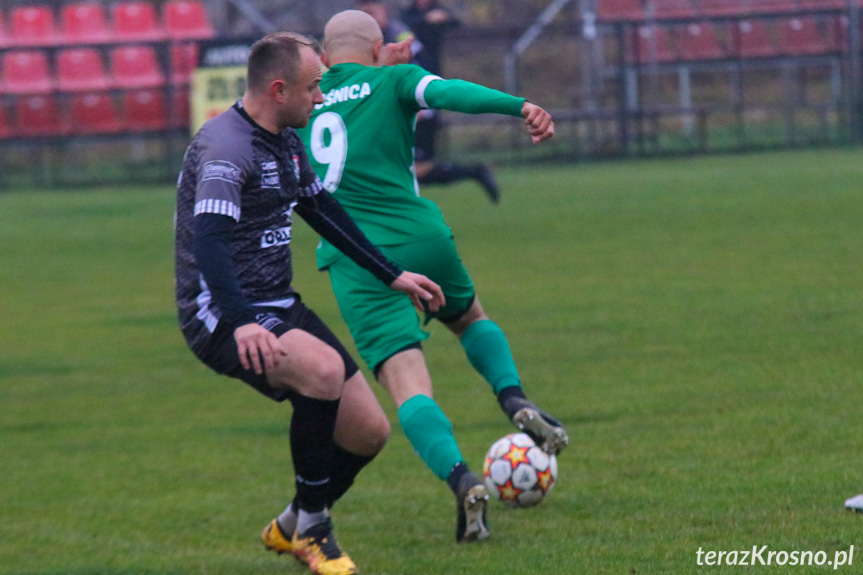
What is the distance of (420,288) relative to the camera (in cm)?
430

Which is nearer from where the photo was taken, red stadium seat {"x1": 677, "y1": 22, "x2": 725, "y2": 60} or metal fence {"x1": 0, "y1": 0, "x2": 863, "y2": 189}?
metal fence {"x1": 0, "y1": 0, "x2": 863, "y2": 189}

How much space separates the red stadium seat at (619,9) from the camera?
899 inches

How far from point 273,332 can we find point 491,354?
3.83 feet

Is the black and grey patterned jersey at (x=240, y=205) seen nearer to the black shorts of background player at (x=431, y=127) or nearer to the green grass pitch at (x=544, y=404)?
the green grass pitch at (x=544, y=404)

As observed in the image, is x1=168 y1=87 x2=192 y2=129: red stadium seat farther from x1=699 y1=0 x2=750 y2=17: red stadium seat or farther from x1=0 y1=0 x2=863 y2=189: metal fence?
x1=699 y1=0 x2=750 y2=17: red stadium seat

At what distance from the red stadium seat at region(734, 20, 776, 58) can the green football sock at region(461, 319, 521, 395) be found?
1806 centimetres

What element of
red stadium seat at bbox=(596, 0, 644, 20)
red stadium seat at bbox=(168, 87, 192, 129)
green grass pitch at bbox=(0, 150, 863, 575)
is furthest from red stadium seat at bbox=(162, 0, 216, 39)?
green grass pitch at bbox=(0, 150, 863, 575)

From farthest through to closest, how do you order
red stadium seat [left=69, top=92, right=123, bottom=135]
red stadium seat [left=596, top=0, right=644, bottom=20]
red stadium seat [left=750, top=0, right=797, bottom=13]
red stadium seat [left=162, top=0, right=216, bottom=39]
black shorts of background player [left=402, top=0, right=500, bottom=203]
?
red stadium seat [left=162, top=0, right=216, bottom=39]
red stadium seat [left=750, top=0, right=797, bottom=13]
red stadium seat [left=596, top=0, right=644, bottom=20]
red stadium seat [left=69, top=92, right=123, bottom=135]
black shorts of background player [left=402, top=0, right=500, bottom=203]

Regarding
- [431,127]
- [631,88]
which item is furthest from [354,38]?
[631,88]

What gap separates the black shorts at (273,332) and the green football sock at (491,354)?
2.70ft

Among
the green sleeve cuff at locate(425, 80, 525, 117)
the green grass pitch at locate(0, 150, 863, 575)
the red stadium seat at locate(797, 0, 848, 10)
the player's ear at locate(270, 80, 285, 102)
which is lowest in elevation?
the green grass pitch at locate(0, 150, 863, 575)

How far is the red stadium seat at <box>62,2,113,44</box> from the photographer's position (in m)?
23.7

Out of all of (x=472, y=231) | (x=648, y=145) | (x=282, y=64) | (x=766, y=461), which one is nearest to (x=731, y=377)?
(x=766, y=461)

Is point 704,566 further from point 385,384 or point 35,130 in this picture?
point 35,130
